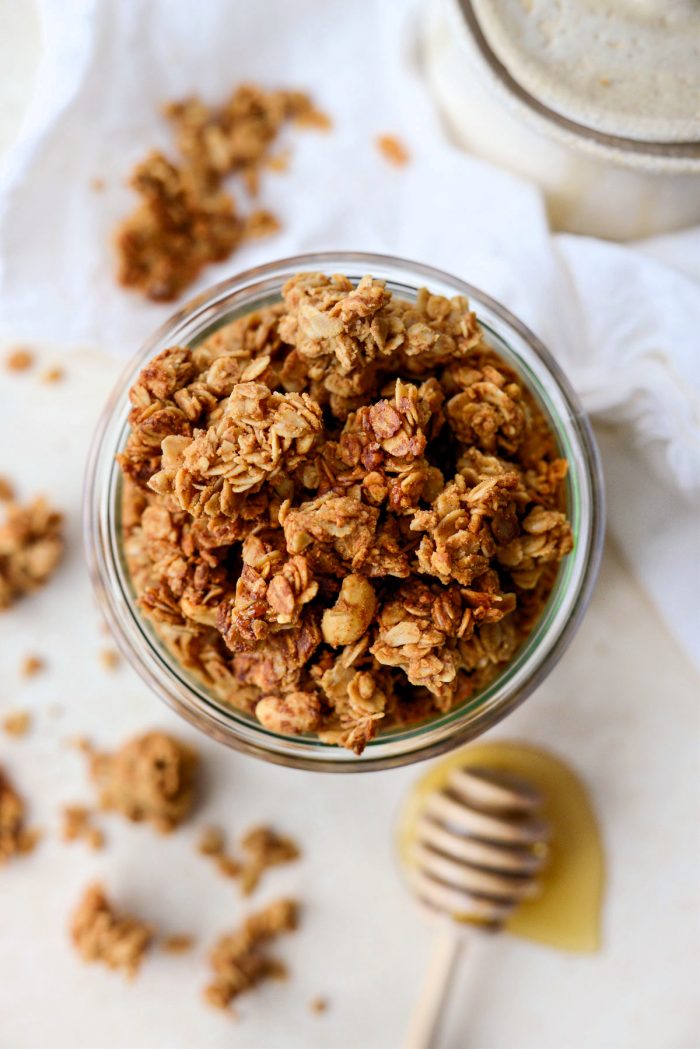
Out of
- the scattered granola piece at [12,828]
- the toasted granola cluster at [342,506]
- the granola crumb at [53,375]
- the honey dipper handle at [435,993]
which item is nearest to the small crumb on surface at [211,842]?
the scattered granola piece at [12,828]

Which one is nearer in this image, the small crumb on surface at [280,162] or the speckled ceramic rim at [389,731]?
the speckled ceramic rim at [389,731]

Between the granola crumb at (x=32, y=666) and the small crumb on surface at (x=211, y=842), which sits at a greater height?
the granola crumb at (x=32, y=666)

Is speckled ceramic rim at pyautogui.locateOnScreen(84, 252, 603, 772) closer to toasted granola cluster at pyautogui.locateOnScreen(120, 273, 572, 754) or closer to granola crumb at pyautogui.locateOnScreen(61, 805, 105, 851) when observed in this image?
toasted granola cluster at pyautogui.locateOnScreen(120, 273, 572, 754)

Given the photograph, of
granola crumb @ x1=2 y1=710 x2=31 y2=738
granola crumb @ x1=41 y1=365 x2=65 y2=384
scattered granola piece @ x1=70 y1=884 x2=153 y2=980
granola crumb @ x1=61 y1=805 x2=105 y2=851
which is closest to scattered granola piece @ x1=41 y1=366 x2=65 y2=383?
granola crumb @ x1=41 y1=365 x2=65 y2=384

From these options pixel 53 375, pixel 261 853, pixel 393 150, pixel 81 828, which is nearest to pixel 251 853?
pixel 261 853

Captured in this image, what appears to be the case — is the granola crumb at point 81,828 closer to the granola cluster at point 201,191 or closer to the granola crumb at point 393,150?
the granola cluster at point 201,191

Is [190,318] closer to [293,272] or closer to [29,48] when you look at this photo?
[293,272]

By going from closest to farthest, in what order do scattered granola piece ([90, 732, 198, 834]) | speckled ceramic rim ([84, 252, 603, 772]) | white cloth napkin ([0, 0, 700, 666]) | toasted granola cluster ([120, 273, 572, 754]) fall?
toasted granola cluster ([120, 273, 572, 754]) < speckled ceramic rim ([84, 252, 603, 772]) < white cloth napkin ([0, 0, 700, 666]) < scattered granola piece ([90, 732, 198, 834])

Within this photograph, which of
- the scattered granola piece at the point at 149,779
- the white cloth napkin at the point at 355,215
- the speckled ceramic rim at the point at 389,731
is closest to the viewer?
the speckled ceramic rim at the point at 389,731
